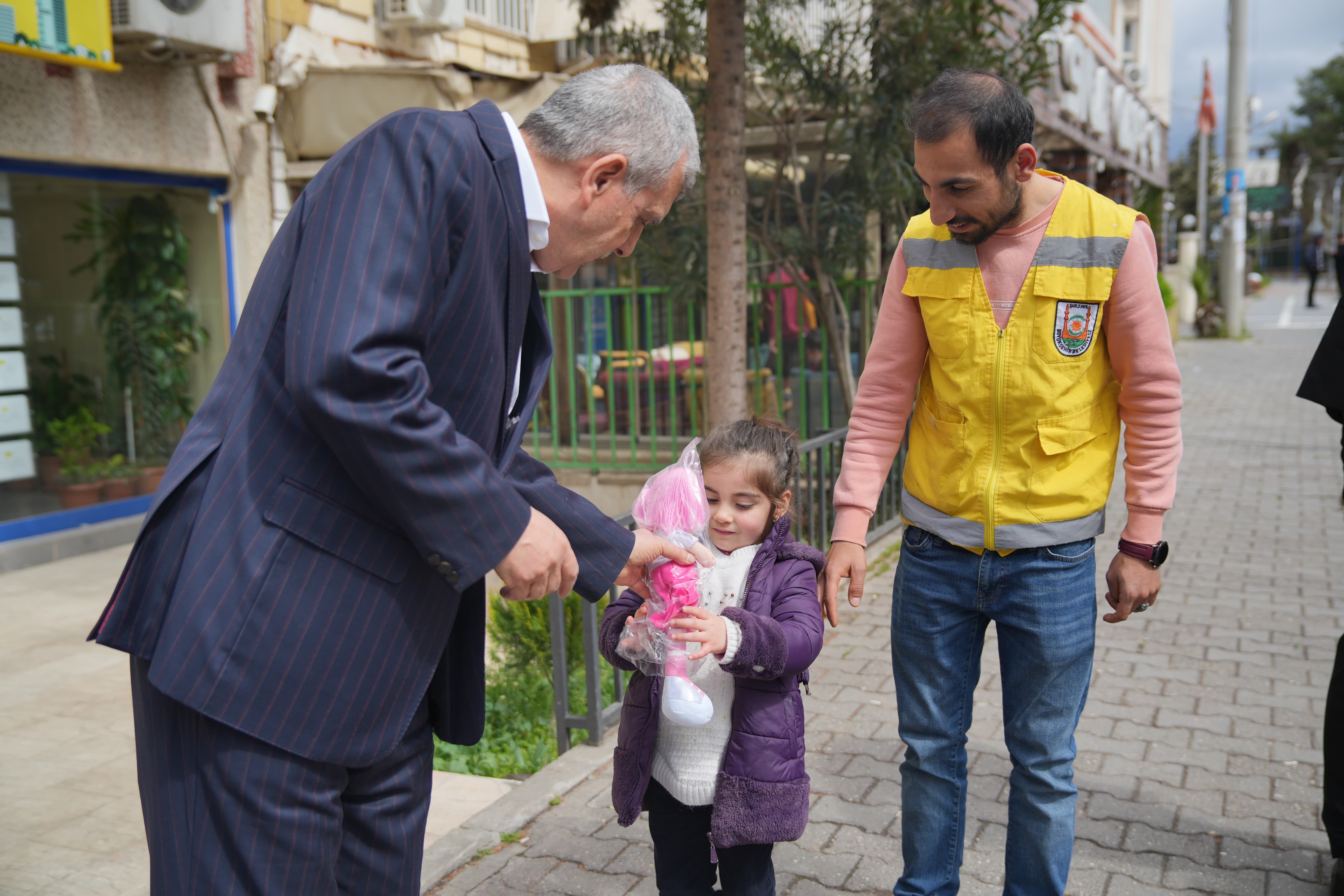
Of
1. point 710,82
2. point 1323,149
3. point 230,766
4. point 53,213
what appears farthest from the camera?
point 1323,149

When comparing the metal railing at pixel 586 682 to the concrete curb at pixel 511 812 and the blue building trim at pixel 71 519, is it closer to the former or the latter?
the concrete curb at pixel 511 812

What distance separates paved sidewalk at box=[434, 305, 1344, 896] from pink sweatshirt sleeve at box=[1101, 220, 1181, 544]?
3.98 feet

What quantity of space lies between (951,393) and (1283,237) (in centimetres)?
9496

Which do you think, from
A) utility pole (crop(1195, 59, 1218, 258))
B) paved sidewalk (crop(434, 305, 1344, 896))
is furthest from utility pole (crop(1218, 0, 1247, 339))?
paved sidewalk (crop(434, 305, 1344, 896))

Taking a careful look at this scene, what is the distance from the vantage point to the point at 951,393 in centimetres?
→ 241

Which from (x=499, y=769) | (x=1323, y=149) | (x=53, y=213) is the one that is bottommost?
(x=499, y=769)

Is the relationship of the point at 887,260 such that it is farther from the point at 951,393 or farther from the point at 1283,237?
the point at 1283,237

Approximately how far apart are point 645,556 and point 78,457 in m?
7.31

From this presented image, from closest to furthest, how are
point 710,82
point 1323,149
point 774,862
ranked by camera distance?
point 774,862 < point 710,82 < point 1323,149

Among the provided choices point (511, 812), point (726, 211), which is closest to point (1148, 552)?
point (511, 812)

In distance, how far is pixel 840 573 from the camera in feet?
8.13

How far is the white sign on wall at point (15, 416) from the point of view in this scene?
763cm

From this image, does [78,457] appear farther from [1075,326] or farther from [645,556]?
[1075,326]

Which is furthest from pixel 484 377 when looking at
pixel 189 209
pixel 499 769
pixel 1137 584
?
pixel 189 209
